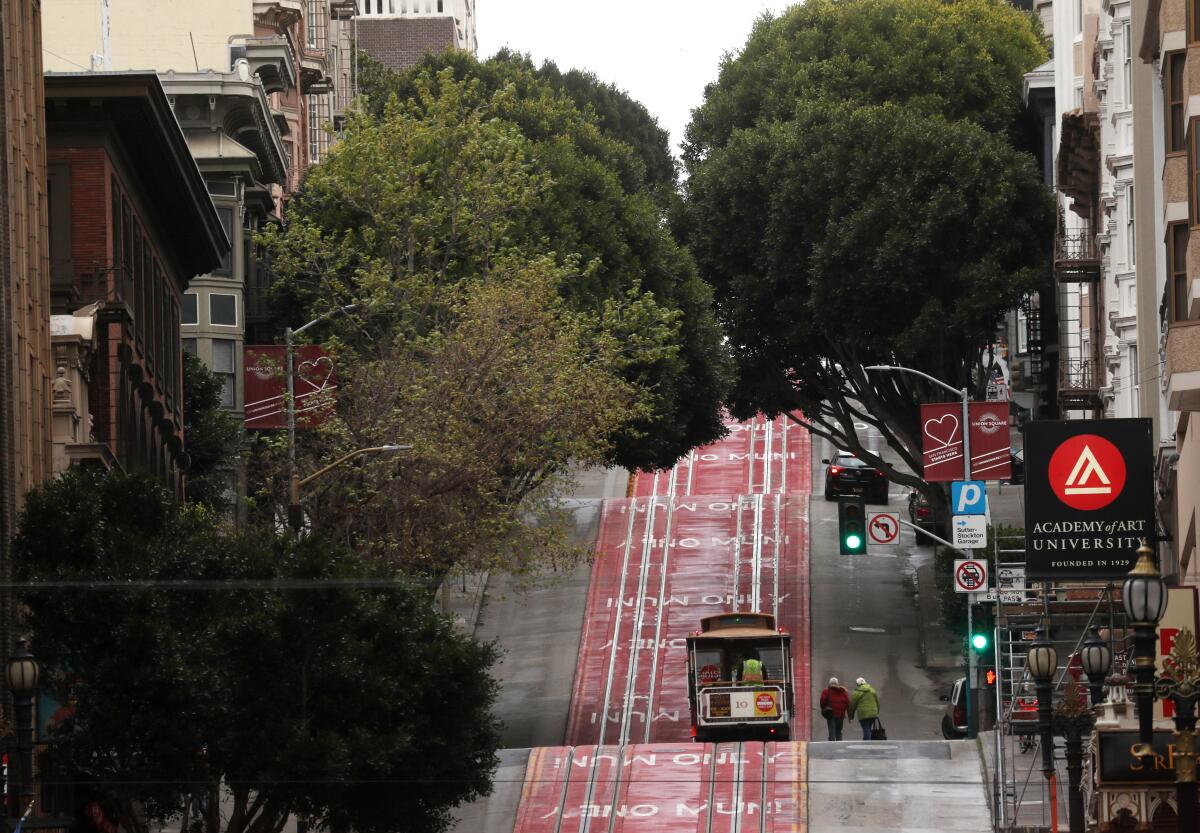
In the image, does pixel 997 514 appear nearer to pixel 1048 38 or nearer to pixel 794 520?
pixel 794 520

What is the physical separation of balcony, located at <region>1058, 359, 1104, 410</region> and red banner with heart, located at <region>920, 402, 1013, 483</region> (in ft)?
28.4

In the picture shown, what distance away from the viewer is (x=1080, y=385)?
222 ft

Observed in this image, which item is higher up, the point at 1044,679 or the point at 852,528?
the point at 852,528

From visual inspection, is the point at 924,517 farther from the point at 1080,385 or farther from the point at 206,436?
the point at 206,436

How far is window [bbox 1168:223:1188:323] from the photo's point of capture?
111 feet

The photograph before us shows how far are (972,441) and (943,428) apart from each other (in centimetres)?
92

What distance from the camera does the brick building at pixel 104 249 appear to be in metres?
45.7

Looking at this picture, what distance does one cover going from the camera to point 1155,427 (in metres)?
51.1

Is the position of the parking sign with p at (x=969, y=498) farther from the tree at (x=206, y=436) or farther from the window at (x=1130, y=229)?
the tree at (x=206, y=436)

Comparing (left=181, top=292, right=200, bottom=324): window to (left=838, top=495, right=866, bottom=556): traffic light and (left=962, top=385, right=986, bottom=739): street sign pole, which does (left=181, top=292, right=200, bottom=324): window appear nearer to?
(left=962, top=385, right=986, bottom=739): street sign pole

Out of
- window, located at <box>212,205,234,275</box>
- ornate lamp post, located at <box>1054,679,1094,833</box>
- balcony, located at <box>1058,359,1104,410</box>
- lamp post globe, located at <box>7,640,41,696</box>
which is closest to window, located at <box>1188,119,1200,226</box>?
ornate lamp post, located at <box>1054,679,1094,833</box>

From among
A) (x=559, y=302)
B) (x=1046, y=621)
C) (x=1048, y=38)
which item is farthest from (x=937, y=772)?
(x=1048, y=38)

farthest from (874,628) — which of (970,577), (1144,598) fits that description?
(1144,598)

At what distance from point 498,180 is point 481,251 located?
1812 millimetres
